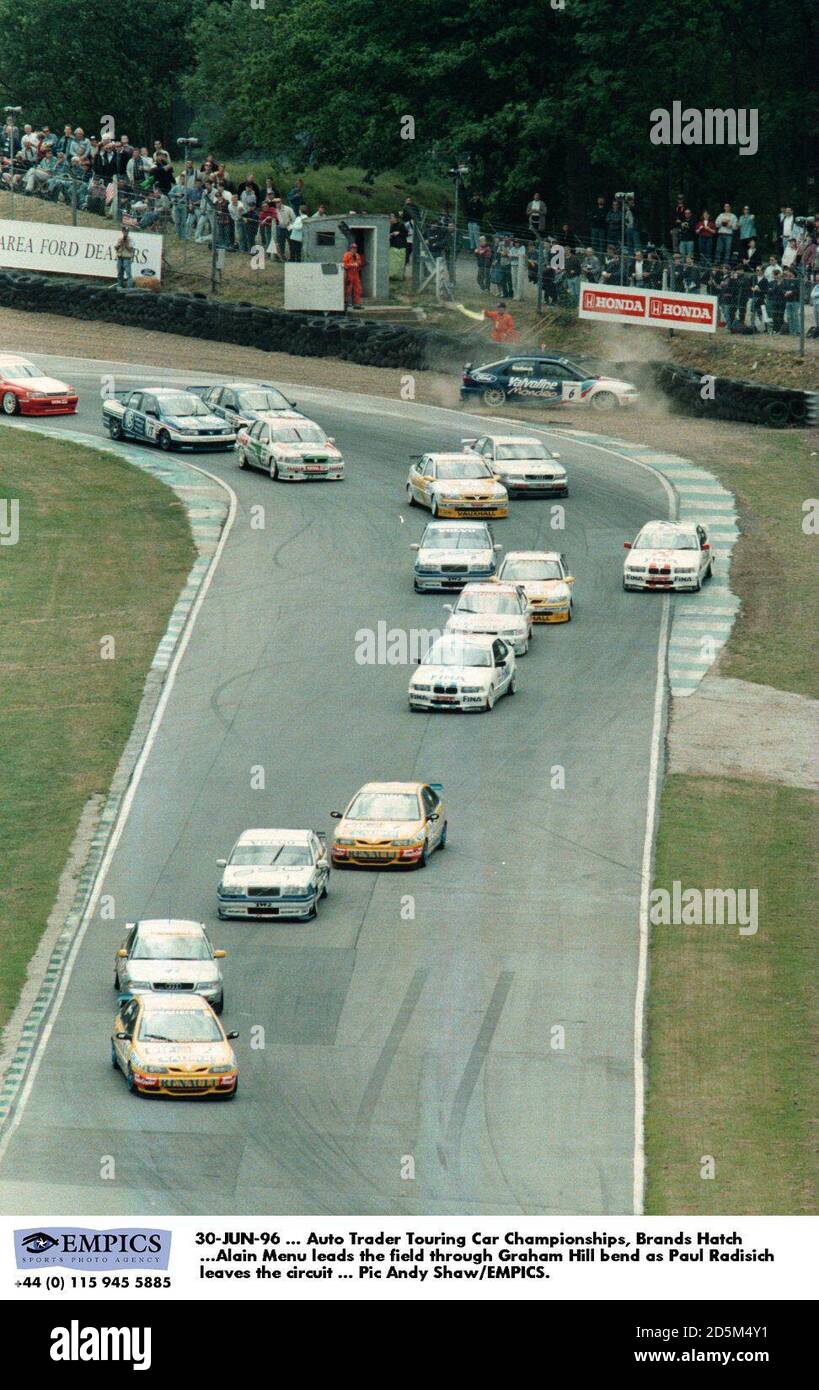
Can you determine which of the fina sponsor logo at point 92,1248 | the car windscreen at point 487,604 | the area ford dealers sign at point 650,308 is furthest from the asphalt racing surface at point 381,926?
the area ford dealers sign at point 650,308

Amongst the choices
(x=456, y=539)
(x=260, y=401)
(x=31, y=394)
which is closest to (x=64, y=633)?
(x=456, y=539)

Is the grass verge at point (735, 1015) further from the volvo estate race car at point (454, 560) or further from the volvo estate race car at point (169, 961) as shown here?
the volvo estate race car at point (454, 560)

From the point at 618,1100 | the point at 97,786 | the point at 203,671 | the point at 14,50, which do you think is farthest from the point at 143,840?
the point at 14,50

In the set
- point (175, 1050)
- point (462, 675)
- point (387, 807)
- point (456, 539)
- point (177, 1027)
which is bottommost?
point (175, 1050)

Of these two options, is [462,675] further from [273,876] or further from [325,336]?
[325,336]

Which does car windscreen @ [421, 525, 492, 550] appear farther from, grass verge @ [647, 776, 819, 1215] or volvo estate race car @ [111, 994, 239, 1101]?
volvo estate race car @ [111, 994, 239, 1101]

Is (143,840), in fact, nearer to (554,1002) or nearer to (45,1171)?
(554,1002)
